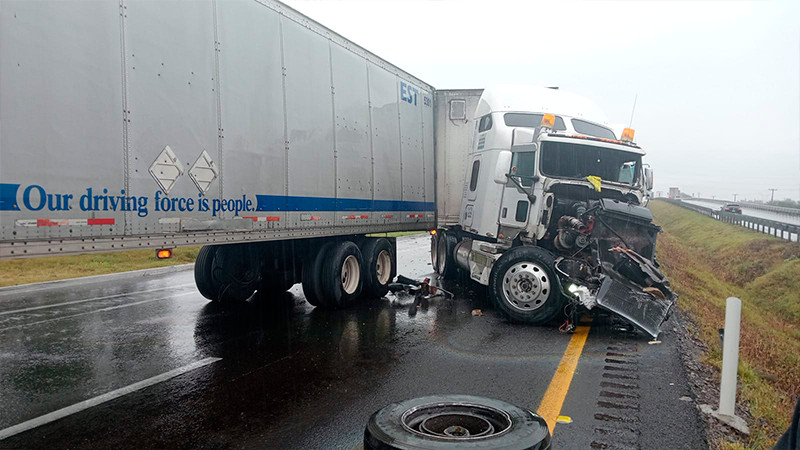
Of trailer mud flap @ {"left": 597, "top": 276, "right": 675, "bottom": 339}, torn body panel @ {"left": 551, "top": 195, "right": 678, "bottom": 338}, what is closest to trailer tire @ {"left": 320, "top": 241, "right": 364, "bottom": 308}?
torn body panel @ {"left": 551, "top": 195, "right": 678, "bottom": 338}

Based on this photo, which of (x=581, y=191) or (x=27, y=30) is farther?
(x=581, y=191)

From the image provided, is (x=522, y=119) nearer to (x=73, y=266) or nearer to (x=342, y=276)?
(x=342, y=276)

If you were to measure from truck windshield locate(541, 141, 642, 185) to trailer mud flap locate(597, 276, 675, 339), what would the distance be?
6.93 ft

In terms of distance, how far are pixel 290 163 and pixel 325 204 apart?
3.47 ft

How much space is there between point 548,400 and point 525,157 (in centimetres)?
494

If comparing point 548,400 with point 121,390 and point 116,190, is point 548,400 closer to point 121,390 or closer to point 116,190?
point 121,390

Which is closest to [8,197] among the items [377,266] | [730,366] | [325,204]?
[325,204]

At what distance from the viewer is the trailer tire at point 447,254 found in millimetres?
13234

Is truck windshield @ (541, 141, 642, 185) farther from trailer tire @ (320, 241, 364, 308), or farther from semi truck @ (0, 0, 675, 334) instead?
trailer tire @ (320, 241, 364, 308)

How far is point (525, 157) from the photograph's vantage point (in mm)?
9227

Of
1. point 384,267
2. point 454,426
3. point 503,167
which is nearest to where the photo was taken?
point 454,426

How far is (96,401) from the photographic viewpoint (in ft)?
16.6

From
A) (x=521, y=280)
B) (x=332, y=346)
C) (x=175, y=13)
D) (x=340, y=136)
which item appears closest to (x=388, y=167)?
(x=340, y=136)

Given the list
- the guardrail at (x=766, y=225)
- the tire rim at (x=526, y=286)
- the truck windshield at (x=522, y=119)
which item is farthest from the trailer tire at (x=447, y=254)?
the guardrail at (x=766, y=225)
